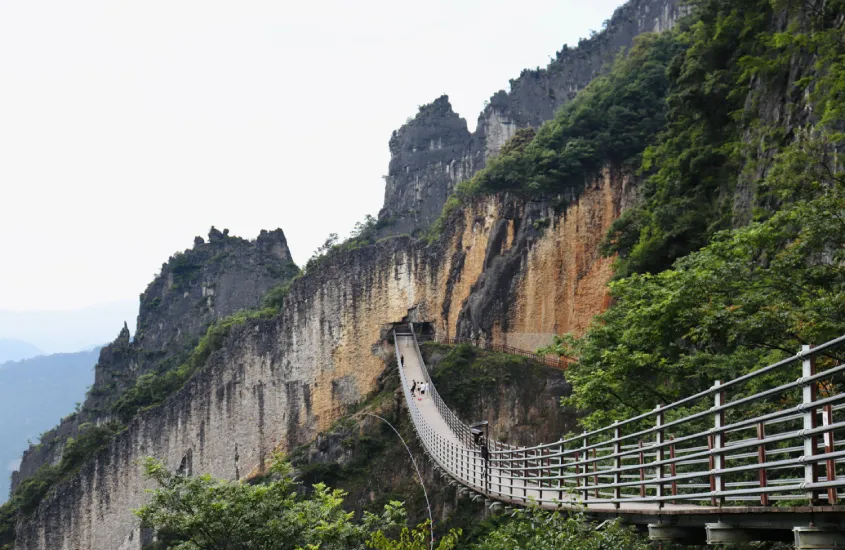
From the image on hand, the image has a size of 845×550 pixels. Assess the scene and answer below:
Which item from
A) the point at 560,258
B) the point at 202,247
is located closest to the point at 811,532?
the point at 560,258

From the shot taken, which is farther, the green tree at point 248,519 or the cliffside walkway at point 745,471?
the green tree at point 248,519

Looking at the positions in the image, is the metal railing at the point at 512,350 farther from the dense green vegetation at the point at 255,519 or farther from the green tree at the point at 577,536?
the green tree at the point at 577,536

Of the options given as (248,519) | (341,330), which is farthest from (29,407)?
(248,519)

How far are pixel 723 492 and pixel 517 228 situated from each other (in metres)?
24.4

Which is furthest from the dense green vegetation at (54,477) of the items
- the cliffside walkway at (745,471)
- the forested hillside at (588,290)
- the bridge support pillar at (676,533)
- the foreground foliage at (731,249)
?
the bridge support pillar at (676,533)

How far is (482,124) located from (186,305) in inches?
959

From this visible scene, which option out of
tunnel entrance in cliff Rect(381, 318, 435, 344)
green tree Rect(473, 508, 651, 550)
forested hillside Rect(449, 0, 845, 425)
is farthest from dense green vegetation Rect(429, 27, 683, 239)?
green tree Rect(473, 508, 651, 550)

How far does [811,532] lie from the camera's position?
489cm

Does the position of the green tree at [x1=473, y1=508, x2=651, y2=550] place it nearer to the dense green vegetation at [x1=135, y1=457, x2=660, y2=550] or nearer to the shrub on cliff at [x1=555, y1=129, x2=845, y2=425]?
the dense green vegetation at [x1=135, y1=457, x2=660, y2=550]

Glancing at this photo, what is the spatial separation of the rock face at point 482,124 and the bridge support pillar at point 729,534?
4876 centimetres

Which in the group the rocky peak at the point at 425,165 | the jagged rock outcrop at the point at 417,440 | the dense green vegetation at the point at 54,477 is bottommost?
the dense green vegetation at the point at 54,477

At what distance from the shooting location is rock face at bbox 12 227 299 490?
55.9m

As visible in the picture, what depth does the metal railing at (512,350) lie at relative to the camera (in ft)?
85.8

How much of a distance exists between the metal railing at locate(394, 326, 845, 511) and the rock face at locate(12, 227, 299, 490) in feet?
120
